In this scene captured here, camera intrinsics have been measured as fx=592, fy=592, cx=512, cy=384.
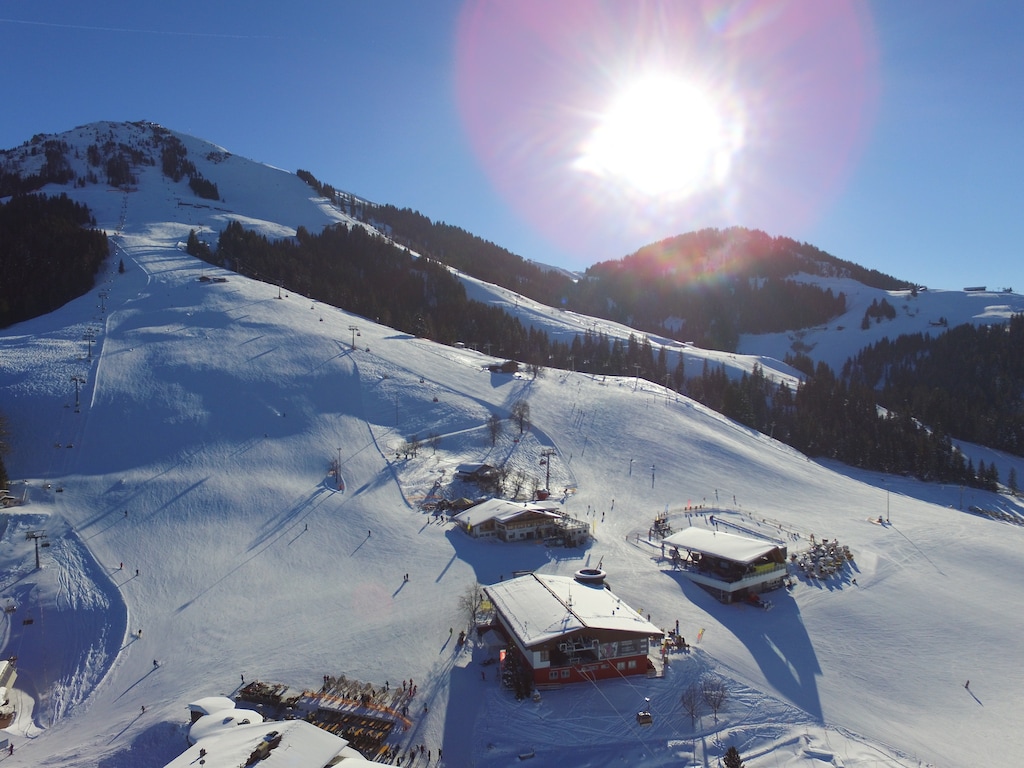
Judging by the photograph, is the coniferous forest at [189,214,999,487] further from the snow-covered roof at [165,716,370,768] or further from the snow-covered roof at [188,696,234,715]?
the snow-covered roof at [165,716,370,768]

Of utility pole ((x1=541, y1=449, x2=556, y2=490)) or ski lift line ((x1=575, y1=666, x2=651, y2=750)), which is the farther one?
utility pole ((x1=541, y1=449, x2=556, y2=490))

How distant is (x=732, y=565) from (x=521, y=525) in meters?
12.1

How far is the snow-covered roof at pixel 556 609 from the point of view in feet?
72.5

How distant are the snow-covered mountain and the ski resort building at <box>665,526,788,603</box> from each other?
1107 millimetres

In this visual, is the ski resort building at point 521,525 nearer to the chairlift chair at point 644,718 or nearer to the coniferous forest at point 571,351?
the chairlift chair at point 644,718

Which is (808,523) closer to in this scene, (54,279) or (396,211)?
(54,279)

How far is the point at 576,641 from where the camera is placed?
22062mm

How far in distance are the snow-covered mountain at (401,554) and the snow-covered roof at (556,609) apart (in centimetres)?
196

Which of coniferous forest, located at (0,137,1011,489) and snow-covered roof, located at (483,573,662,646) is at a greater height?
coniferous forest, located at (0,137,1011,489)

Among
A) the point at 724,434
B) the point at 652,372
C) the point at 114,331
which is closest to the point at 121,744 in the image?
the point at 114,331

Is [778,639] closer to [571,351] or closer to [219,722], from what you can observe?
[219,722]

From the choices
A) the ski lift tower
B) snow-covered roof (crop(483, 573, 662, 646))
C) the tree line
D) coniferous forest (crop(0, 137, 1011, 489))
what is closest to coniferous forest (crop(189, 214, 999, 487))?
coniferous forest (crop(0, 137, 1011, 489))

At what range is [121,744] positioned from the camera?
59.8 ft

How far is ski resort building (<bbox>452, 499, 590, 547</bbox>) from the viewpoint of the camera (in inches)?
1404
